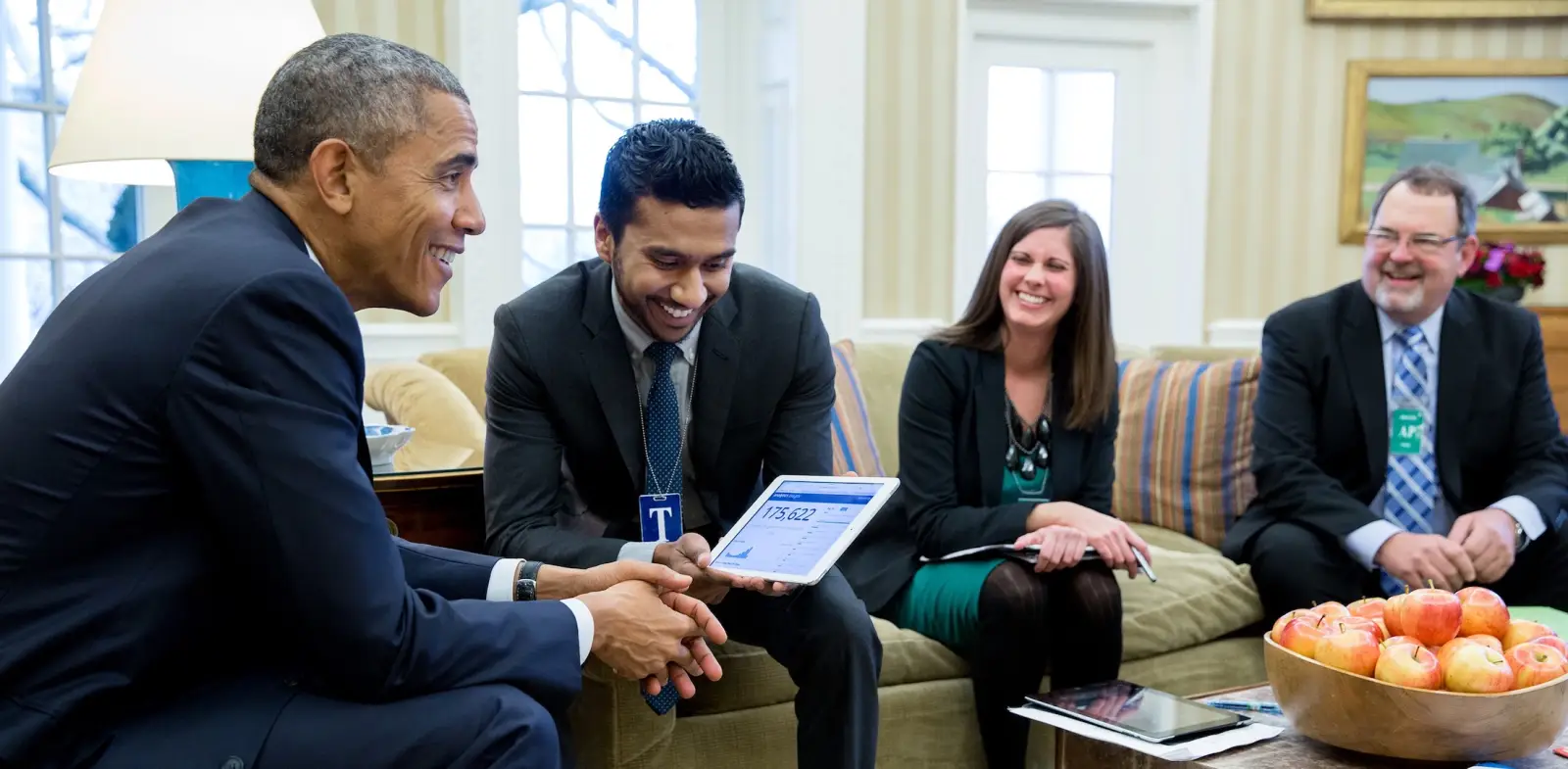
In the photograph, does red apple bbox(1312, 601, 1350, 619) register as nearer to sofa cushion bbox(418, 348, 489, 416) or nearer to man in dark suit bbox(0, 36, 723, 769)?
man in dark suit bbox(0, 36, 723, 769)

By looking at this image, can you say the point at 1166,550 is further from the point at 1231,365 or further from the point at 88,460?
the point at 88,460

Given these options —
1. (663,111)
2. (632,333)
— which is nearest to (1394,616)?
(632,333)

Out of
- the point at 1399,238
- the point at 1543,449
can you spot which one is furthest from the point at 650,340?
the point at 1543,449

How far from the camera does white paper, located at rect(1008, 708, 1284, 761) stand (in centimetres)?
171

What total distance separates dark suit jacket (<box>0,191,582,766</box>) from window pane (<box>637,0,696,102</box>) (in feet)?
10.7

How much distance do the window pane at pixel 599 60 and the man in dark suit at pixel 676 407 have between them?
2272 millimetres

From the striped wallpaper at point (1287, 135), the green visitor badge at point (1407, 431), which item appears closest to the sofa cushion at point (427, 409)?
the green visitor badge at point (1407, 431)

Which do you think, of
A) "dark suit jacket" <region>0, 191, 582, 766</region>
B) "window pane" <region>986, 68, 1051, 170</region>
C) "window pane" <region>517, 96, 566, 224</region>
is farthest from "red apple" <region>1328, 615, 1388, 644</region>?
"window pane" <region>986, 68, 1051, 170</region>

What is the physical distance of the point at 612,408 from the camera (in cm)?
209

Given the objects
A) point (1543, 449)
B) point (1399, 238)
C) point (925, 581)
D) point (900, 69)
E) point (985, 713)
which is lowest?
point (985, 713)

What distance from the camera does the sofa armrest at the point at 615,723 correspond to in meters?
2.00

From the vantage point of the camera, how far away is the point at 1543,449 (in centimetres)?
285

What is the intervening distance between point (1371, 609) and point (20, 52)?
3513mm

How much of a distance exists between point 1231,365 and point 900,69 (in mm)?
1818
